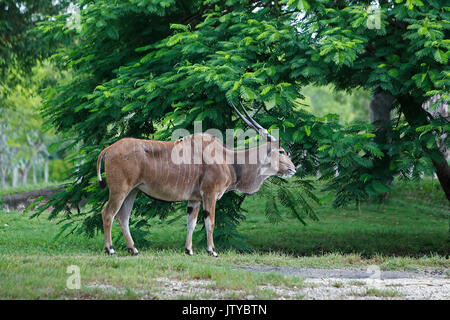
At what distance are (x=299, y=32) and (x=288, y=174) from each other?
319cm

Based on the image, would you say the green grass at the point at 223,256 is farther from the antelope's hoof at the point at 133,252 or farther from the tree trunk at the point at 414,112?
the tree trunk at the point at 414,112

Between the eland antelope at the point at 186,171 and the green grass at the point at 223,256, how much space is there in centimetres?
74

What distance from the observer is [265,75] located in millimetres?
12266

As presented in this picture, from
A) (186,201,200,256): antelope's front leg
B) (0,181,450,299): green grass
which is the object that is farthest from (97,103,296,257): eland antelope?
(0,181,450,299): green grass

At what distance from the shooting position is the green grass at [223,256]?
25.4ft

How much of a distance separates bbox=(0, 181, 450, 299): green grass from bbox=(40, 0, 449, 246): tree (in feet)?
6.38

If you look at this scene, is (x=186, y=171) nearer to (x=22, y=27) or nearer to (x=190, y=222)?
(x=190, y=222)

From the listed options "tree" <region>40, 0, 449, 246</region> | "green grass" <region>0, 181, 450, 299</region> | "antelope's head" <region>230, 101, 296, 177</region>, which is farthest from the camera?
"tree" <region>40, 0, 449, 246</region>

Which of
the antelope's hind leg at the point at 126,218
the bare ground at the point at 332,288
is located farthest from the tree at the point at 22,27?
the bare ground at the point at 332,288

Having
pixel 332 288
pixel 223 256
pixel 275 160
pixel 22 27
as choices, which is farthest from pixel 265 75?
pixel 22 27

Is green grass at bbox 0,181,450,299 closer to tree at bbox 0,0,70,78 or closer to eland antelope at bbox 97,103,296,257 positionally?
eland antelope at bbox 97,103,296,257

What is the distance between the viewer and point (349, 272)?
1009 cm

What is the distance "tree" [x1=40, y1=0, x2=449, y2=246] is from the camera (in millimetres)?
12078

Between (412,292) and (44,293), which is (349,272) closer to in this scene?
(412,292)
